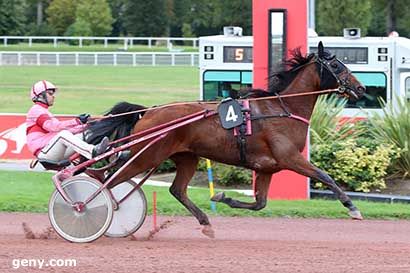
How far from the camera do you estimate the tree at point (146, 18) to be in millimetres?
63531

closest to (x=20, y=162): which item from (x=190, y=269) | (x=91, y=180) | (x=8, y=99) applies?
(x=91, y=180)

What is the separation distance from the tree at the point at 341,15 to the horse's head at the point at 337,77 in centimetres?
4064

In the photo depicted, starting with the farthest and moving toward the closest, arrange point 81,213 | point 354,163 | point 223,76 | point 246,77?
point 223,76 < point 246,77 < point 354,163 < point 81,213

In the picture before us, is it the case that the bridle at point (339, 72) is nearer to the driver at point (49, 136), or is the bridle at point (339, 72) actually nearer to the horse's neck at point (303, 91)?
the horse's neck at point (303, 91)

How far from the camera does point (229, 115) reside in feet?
31.7

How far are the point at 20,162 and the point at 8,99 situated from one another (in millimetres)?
17138

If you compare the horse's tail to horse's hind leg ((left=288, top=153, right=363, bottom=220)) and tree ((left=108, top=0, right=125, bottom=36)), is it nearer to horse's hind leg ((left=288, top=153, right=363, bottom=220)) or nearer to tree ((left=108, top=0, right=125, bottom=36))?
horse's hind leg ((left=288, top=153, right=363, bottom=220))

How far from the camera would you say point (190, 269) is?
804cm

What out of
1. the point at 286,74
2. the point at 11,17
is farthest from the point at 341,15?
the point at 286,74

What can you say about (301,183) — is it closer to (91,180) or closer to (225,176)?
(225,176)

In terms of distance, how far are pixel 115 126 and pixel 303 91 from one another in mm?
2042

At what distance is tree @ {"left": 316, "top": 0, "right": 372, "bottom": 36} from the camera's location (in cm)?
5059

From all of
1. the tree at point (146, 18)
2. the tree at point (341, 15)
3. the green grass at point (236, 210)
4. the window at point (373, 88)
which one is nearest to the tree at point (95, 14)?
the tree at point (146, 18)

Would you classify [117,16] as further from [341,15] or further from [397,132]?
[397,132]
